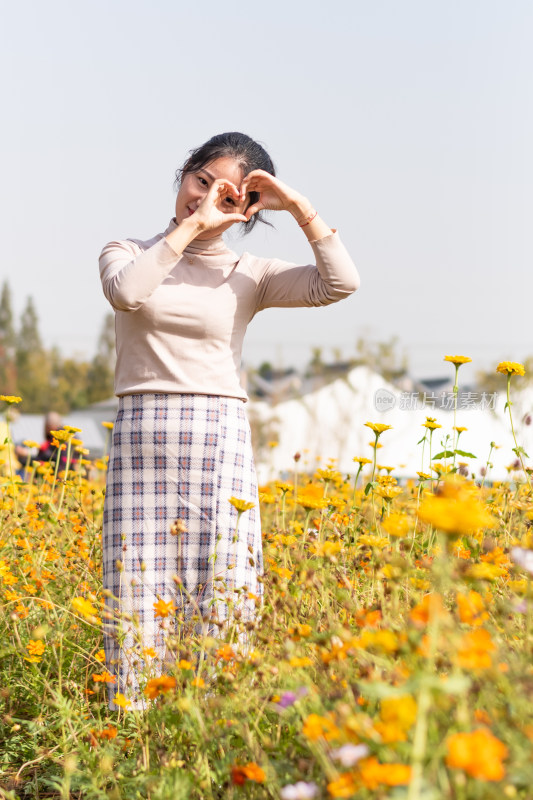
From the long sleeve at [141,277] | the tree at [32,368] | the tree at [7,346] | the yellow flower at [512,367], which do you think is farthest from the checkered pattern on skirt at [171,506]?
the tree at [32,368]

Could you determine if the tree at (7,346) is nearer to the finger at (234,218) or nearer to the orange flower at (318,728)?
the finger at (234,218)

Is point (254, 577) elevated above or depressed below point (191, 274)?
below

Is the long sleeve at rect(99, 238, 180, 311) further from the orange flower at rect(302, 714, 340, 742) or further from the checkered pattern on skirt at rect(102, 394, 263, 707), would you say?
the orange flower at rect(302, 714, 340, 742)

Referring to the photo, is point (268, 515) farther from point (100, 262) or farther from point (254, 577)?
point (100, 262)

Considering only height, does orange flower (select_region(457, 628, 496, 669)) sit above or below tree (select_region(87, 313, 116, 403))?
below

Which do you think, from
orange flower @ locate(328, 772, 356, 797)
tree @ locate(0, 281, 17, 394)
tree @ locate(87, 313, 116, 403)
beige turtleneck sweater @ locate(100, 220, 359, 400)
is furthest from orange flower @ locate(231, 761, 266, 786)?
tree @ locate(0, 281, 17, 394)

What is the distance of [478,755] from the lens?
775 millimetres

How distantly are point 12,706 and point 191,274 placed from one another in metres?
1.45

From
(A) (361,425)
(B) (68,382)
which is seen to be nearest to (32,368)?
(B) (68,382)

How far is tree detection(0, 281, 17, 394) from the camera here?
192 feet

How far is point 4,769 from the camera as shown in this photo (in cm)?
212

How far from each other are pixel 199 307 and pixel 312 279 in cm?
36

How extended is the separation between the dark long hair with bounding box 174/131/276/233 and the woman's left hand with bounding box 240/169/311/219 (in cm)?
5

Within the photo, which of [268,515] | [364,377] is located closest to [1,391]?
[364,377]
